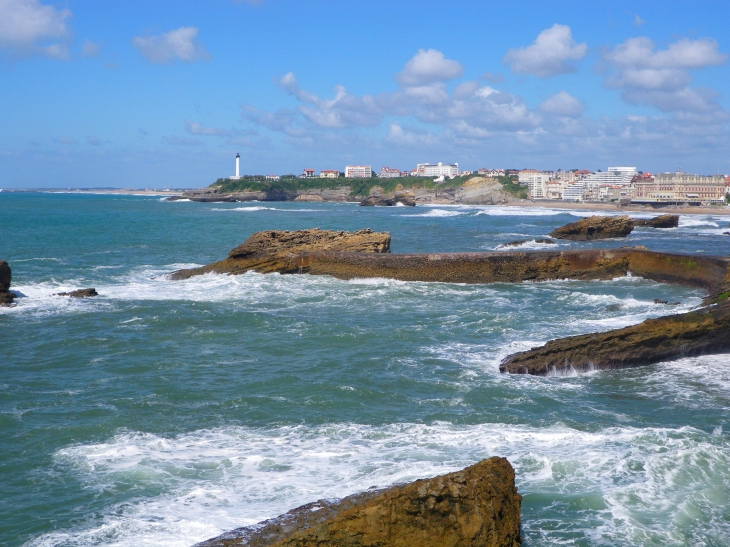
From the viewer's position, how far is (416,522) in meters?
5.34

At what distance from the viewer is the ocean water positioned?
6.65 metres

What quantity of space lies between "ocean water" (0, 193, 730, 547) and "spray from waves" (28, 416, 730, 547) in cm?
3

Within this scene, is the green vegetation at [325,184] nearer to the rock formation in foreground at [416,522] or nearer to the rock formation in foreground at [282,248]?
the rock formation in foreground at [282,248]

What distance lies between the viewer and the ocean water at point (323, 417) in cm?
665

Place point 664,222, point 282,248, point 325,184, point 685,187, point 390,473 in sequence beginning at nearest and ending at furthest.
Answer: point 390,473, point 282,248, point 664,222, point 685,187, point 325,184

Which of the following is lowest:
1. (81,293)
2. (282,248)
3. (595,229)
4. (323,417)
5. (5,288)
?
(323,417)

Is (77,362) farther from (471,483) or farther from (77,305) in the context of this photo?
(471,483)

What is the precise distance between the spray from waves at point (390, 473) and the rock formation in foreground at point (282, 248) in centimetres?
1448

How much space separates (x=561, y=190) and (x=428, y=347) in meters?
128

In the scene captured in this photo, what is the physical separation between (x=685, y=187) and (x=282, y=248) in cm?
11011

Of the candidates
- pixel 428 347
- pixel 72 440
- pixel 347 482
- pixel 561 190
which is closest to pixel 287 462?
pixel 347 482

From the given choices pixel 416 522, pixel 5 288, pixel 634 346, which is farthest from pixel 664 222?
pixel 416 522

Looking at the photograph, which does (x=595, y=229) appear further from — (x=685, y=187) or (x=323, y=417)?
(x=685, y=187)

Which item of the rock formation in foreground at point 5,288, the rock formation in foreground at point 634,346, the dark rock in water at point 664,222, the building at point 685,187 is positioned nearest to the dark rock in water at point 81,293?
the rock formation in foreground at point 5,288
